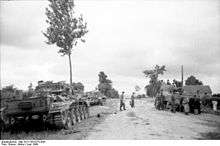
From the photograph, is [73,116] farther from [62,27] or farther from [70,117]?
[62,27]

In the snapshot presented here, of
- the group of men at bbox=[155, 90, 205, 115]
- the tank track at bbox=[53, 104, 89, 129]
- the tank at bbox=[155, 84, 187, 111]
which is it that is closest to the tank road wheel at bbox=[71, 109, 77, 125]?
the tank track at bbox=[53, 104, 89, 129]

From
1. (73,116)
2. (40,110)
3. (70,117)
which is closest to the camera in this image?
(40,110)

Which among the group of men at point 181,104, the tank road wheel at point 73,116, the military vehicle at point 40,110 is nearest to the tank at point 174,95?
the group of men at point 181,104

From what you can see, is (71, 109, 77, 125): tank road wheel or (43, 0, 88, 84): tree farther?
(43, 0, 88, 84): tree

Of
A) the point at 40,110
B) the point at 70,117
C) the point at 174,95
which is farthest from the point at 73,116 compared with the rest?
the point at 174,95

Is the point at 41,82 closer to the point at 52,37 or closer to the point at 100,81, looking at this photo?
the point at 52,37

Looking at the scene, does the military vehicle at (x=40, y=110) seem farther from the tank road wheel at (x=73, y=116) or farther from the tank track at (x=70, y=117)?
the tank road wheel at (x=73, y=116)

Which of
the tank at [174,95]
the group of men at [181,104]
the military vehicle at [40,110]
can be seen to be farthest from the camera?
the tank at [174,95]

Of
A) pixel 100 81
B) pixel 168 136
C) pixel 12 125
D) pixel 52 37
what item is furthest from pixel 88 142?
pixel 100 81

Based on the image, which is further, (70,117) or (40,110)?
(70,117)

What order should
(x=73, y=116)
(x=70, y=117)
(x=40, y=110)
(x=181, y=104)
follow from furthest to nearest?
(x=181, y=104) → (x=73, y=116) → (x=70, y=117) → (x=40, y=110)

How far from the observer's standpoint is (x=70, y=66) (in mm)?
33062

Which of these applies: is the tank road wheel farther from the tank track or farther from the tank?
the tank

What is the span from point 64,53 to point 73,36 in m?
2.09
